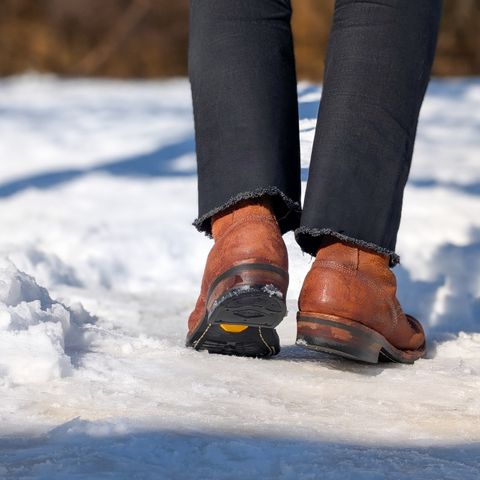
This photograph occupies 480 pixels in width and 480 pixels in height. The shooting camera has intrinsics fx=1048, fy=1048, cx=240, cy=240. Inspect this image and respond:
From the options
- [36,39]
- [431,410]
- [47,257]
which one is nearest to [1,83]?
[36,39]

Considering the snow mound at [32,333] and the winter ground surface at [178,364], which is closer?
the winter ground surface at [178,364]

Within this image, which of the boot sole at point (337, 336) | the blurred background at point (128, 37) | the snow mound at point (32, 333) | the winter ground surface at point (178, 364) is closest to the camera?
the winter ground surface at point (178, 364)

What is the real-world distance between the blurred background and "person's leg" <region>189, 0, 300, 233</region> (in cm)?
452

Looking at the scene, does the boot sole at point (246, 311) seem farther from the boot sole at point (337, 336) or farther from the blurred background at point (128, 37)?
the blurred background at point (128, 37)

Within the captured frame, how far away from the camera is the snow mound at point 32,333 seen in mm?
1225

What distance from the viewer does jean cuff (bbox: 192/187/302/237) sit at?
4.49 feet

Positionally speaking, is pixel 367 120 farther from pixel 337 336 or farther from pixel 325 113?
pixel 337 336

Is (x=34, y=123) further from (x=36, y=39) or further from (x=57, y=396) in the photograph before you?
(x=57, y=396)

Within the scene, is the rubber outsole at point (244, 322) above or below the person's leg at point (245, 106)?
below

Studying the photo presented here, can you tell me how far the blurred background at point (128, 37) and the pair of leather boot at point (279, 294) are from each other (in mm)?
4589

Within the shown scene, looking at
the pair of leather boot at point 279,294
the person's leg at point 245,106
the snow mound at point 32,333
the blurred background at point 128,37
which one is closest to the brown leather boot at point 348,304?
the pair of leather boot at point 279,294

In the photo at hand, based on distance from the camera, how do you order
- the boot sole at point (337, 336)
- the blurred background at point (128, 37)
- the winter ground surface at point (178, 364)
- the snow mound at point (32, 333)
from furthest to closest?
the blurred background at point (128, 37), the boot sole at point (337, 336), the snow mound at point (32, 333), the winter ground surface at point (178, 364)

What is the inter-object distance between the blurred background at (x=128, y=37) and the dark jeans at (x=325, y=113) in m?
4.53

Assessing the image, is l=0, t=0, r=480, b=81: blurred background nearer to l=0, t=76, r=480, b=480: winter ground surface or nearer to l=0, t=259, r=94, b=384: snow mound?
l=0, t=76, r=480, b=480: winter ground surface
